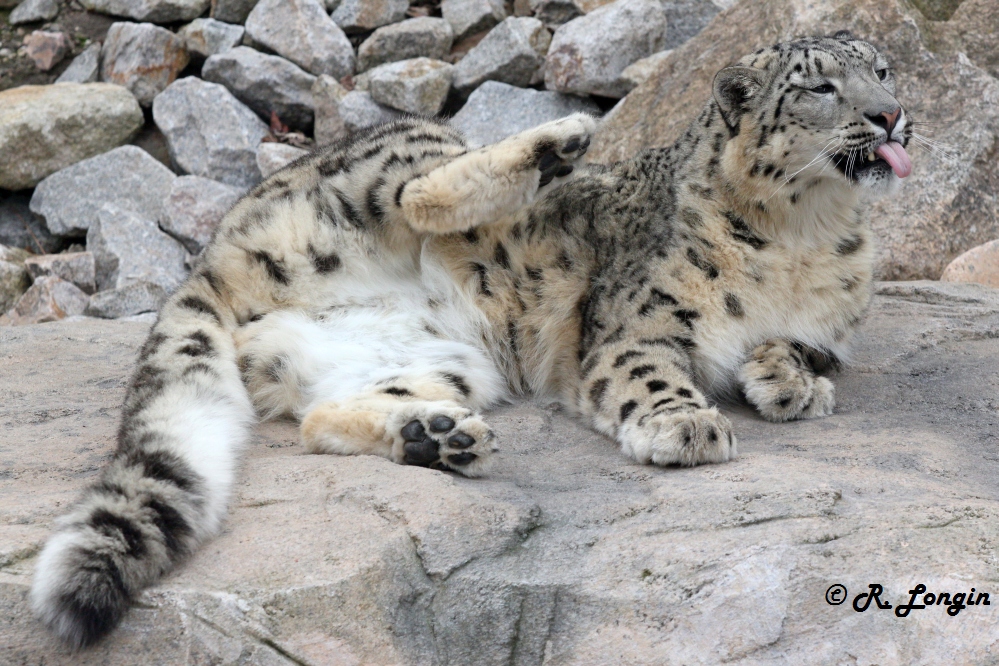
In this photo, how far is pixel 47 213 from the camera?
7.94 meters

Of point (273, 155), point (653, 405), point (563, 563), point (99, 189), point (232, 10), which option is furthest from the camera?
point (232, 10)

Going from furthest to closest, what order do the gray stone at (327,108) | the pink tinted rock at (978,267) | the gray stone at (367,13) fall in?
the gray stone at (367,13) < the gray stone at (327,108) < the pink tinted rock at (978,267)

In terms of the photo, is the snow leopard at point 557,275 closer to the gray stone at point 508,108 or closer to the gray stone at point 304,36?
the gray stone at point 508,108

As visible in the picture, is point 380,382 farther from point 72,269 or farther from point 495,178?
point 72,269

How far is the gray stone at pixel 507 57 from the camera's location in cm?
803

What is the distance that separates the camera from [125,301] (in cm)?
686

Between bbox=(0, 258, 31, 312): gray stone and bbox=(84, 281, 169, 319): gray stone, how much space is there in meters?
0.82

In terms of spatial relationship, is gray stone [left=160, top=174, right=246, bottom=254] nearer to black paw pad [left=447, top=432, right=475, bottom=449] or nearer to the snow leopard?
the snow leopard

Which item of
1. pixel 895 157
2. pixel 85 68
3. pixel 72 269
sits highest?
pixel 895 157

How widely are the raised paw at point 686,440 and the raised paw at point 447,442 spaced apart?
0.47m

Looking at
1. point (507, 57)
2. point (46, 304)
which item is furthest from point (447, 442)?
point (507, 57)

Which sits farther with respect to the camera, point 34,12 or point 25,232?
point 34,12

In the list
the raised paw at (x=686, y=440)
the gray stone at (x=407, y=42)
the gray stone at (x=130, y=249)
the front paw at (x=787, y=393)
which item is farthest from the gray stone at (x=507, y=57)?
the raised paw at (x=686, y=440)

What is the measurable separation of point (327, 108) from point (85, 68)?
2.21 m
